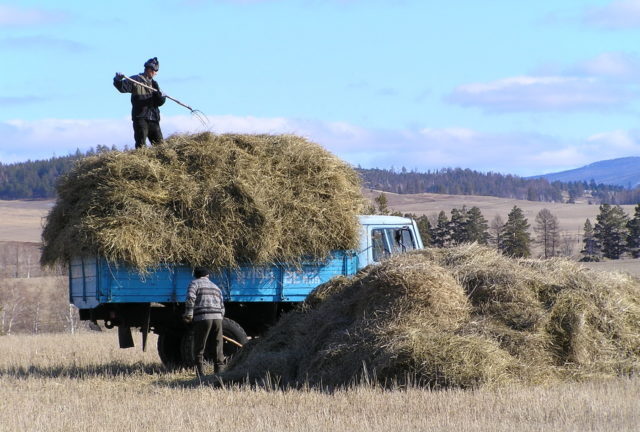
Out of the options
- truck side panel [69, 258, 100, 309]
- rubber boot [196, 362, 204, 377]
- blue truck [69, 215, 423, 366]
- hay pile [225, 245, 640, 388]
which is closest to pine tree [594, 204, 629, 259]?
blue truck [69, 215, 423, 366]

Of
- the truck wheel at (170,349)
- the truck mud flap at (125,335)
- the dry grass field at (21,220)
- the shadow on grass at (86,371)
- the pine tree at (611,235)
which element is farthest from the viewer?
the dry grass field at (21,220)

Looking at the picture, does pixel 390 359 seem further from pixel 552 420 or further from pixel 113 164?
pixel 113 164

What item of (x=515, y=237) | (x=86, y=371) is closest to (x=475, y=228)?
(x=515, y=237)

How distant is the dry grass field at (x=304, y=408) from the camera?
8.47 metres

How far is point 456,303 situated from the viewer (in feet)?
39.2

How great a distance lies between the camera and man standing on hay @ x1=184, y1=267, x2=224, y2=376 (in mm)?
13188

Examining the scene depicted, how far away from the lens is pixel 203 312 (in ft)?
43.6

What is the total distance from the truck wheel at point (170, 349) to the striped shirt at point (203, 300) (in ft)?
7.16

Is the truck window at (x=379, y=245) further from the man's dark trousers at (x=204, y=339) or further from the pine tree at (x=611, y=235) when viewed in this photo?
the pine tree at (x=611, y=235)

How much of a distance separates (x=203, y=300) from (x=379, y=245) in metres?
3.52

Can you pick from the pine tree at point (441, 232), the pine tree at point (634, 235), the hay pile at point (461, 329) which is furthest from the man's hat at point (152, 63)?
the pine tree at point (634, 235)

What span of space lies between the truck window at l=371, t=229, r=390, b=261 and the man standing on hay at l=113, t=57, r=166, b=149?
3730 millimetres

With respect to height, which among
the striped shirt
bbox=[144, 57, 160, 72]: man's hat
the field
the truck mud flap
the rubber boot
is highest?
bbox=[144, 57, 160, 72]: man's hat

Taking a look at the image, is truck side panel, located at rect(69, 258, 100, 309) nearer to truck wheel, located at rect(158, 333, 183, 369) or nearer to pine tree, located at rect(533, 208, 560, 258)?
truck wheel, located at rect(158, 333, 183, 369)
